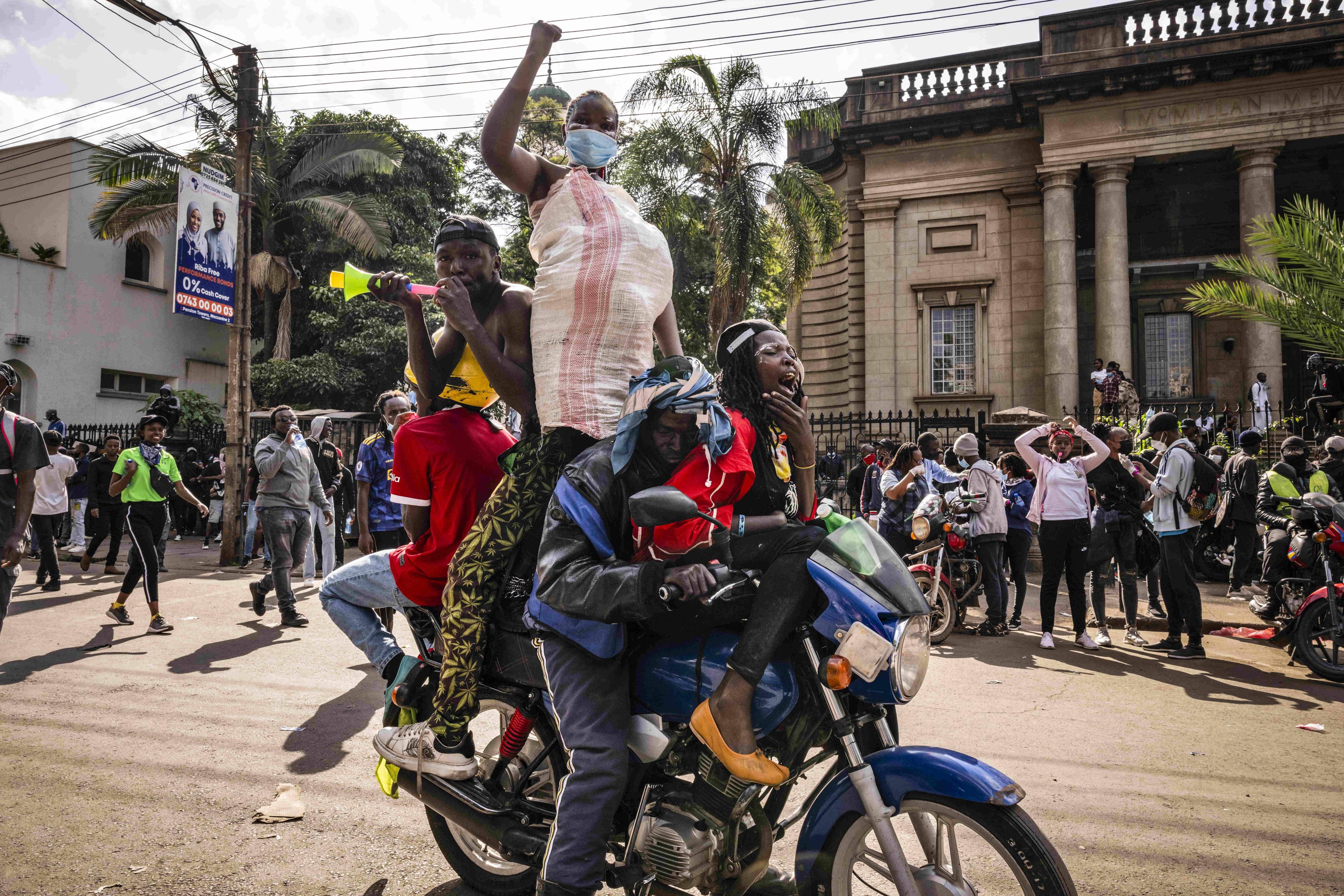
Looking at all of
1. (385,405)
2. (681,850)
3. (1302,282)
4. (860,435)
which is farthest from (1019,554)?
(681,850)

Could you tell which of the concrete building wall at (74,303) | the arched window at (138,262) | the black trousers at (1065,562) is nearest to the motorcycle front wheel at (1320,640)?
the black trousers at (1065,562)

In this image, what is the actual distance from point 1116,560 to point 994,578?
1130mm

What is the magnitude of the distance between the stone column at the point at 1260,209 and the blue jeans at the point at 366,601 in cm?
1948

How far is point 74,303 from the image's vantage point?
2402 centimetres

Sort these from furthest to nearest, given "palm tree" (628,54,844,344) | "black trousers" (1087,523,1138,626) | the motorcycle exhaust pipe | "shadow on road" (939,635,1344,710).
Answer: "palm tree" (628,54,844,344), "black trousers" (1087,523,1138,626), "shadow on road" (939,635,1344,710), the motorcycle exhaust pipe

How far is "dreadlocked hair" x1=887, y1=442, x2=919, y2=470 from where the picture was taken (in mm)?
9344

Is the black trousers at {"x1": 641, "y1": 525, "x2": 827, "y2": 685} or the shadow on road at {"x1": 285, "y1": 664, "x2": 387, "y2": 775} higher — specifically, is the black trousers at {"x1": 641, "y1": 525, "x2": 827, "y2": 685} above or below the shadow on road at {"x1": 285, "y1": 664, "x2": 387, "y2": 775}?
above

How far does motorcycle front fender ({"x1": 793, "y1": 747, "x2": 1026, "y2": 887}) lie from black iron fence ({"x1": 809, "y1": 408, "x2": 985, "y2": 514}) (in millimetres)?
8649

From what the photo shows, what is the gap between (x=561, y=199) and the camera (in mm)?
2992

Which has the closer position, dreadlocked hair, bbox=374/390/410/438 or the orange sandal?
the orange sandal

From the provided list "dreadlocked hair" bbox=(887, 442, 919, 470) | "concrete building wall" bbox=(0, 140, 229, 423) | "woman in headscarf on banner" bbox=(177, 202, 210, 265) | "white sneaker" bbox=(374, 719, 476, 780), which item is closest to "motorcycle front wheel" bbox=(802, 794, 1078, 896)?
"white sneaker" bbox=(374, 719, 476, 780)

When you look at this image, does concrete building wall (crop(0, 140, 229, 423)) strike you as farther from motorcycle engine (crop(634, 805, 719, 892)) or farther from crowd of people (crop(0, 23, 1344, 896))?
motorcycle engine (crop(634, 805, 719, 892))

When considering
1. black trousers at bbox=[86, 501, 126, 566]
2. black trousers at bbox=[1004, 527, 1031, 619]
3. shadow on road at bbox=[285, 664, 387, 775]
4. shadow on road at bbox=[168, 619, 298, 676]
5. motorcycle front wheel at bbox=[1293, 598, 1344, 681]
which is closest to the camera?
shadow on road at bbox=[285, 664, 387, 775]

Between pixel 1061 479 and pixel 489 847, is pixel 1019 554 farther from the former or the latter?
pixel 489 847
